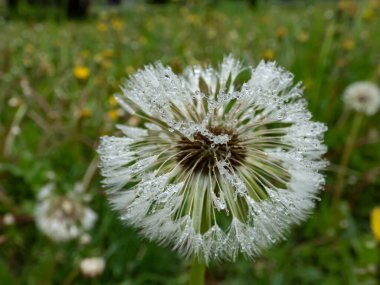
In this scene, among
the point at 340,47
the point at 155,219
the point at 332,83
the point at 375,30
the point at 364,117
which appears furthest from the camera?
the point at 375,30

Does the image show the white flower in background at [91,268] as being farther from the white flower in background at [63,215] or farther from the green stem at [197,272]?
the green stem at [197,272]

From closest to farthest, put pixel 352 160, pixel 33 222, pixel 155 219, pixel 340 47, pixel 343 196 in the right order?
1. pixel 155 219
2. pixel 33 222
3. pixel 343 196
4. pixel 352 160
5. pixel 340 47

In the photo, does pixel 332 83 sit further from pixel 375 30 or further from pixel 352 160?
pixel 375 30

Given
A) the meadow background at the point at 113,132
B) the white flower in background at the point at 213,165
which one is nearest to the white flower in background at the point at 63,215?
the meadow background at the point at 113,132

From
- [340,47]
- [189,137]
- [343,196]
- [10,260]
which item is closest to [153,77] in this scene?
[189,137]

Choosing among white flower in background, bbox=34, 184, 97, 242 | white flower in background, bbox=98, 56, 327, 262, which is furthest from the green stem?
white flower in background, bbox=34, 184, 97, 242

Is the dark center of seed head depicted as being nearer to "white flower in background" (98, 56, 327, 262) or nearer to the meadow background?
"white flower in background" (98, 56, 327, 262)
